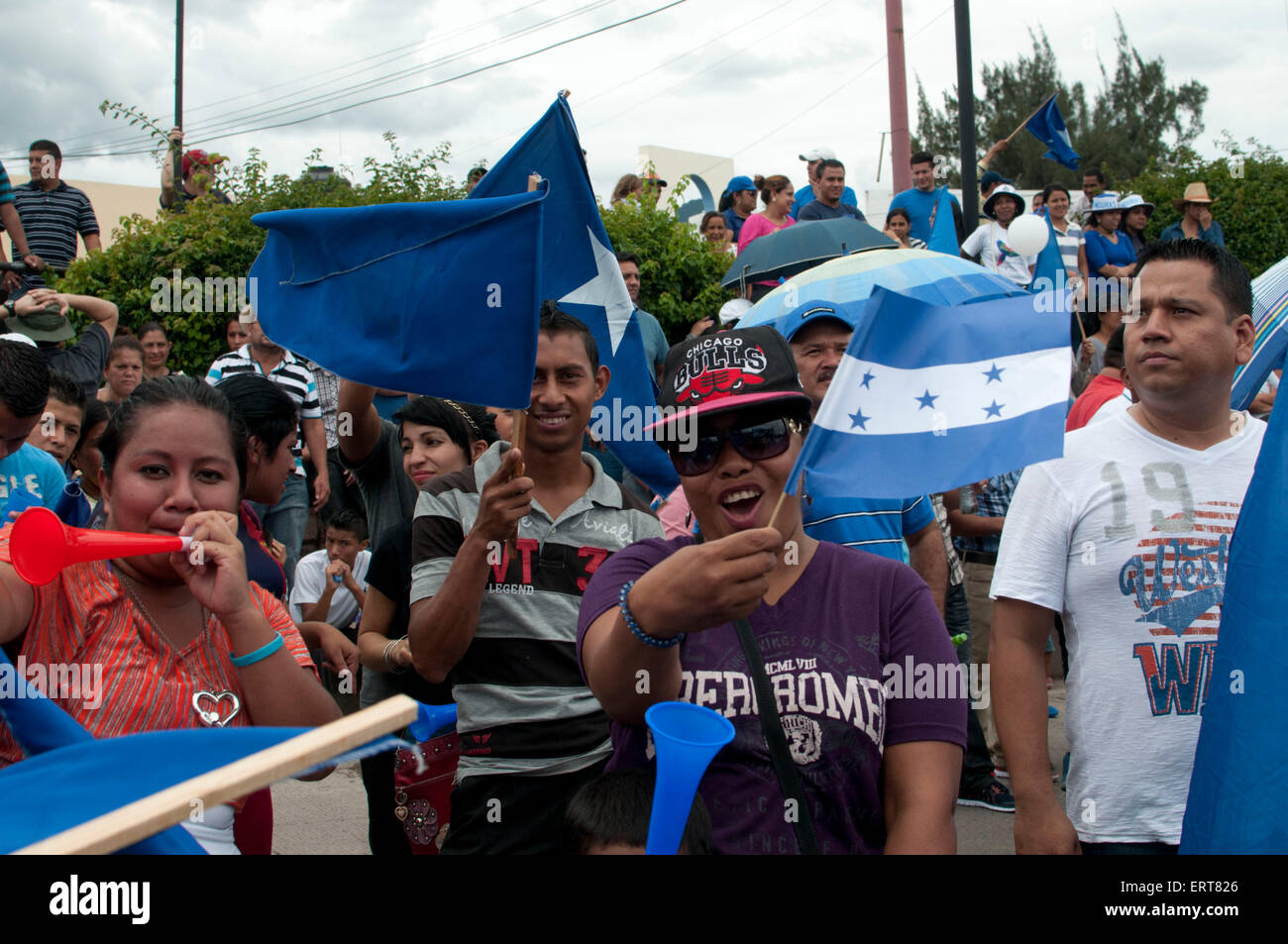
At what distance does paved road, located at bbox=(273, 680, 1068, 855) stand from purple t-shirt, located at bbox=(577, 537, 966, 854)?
2963 millimetres

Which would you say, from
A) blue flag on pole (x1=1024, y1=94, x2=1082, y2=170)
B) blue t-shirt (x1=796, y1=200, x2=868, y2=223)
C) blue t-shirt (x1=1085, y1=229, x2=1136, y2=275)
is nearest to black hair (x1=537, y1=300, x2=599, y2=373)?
blue t-shirt (x1=796, y1=200, x2=868, y2=223)

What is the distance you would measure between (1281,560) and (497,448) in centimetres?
193

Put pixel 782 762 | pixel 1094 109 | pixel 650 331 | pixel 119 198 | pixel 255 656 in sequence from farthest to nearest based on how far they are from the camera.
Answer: pixel 1094 109
pixel 119 198
pixel 650 331
pixel 255 656
pixel 782 762

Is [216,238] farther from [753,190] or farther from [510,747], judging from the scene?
[510,747]

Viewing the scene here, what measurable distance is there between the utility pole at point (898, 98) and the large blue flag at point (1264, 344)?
37.1 feet

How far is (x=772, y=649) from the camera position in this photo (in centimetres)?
213

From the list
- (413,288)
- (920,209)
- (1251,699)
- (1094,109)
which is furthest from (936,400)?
(1094,109)

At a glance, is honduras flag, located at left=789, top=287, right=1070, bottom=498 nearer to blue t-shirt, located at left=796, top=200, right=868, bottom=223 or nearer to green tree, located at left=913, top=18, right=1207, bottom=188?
blue t-shirt, located at left=796, top=200, right=868, bottom=223

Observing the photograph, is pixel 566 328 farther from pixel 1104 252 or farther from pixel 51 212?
pixel 1104 252

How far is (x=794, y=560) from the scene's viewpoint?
7.30ft

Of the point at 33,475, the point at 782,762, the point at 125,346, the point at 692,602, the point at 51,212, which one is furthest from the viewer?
the point at 51,212

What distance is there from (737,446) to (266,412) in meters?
1.90

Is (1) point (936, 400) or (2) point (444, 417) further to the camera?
(2) point (444, 417)
